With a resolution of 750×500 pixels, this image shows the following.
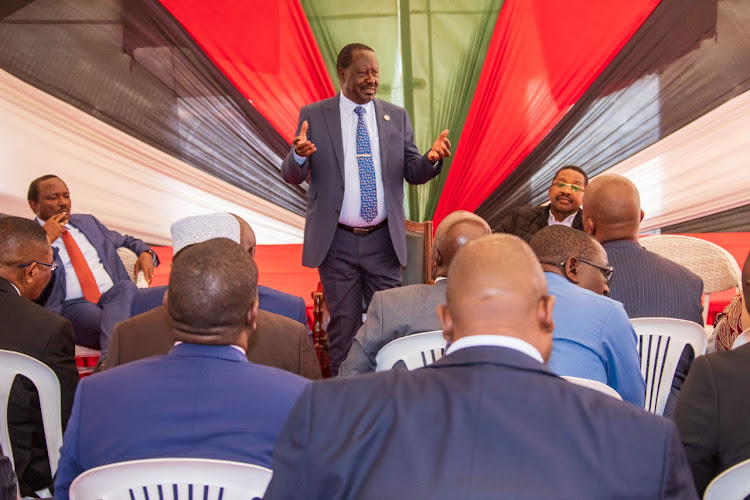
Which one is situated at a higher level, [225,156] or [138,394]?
[225,156]

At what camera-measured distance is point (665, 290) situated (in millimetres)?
2420

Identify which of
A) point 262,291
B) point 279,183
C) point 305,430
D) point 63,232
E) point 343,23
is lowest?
point 305,430

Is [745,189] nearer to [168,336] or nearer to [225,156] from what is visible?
[225,156]

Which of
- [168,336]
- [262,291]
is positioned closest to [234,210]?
[262,291]

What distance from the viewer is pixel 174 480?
1.25 m

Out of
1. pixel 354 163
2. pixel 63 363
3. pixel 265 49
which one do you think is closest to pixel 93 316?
pixel 354 163

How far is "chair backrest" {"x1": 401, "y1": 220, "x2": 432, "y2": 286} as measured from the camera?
4410 mm

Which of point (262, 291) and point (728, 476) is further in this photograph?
point (262, 291)

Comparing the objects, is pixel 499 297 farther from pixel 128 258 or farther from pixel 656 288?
pixel 128 258

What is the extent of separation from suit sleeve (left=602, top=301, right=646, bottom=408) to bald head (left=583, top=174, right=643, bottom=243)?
74 cm

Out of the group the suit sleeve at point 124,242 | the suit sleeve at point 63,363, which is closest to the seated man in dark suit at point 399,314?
the suit sleeve at point 63,363

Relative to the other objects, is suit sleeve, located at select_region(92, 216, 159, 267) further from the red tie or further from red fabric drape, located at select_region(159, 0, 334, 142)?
red fabric drape, located at select_region(159, 0, 334, 142)

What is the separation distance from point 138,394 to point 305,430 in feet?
1.59

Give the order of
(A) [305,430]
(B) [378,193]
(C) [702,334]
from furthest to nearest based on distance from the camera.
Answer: (B) [378,193] → (C) [702,334] → (A) [305,430]
